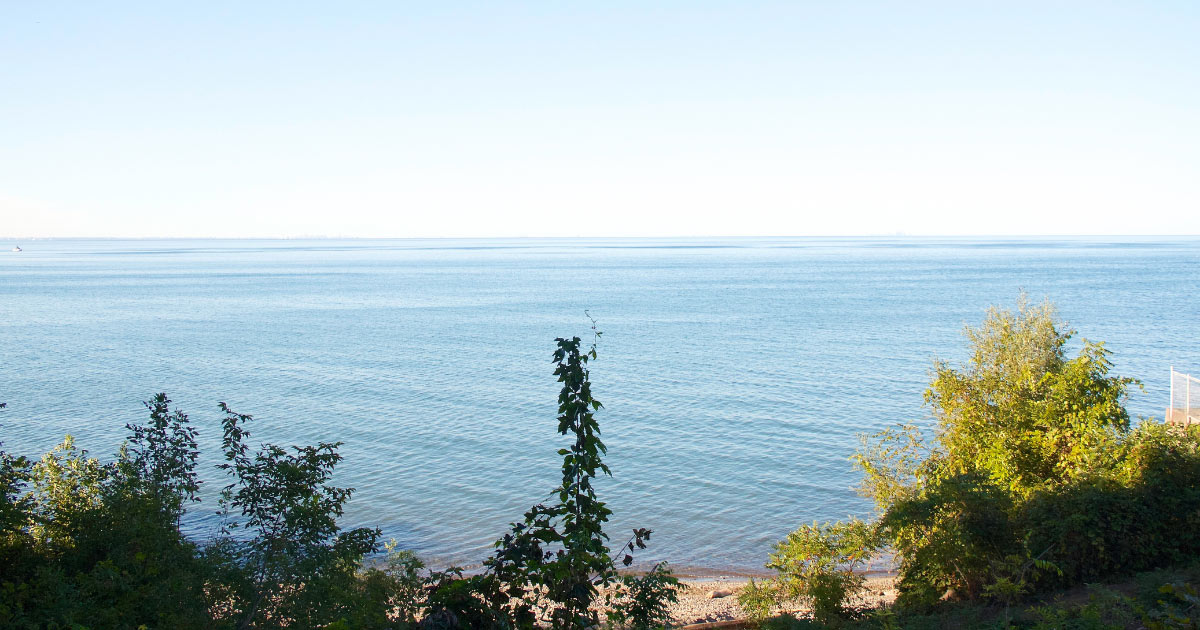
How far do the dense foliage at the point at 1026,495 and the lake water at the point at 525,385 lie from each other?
8.79 metres

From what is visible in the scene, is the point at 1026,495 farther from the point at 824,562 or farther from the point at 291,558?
the point at 291,558

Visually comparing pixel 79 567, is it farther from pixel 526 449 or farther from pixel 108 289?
pixel 108 289

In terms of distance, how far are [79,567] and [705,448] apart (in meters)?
31.5

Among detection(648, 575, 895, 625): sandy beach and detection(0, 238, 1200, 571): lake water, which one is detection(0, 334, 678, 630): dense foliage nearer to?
detection(648, 575, 895, 625): sandy beach

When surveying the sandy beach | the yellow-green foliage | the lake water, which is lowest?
the sandy beach

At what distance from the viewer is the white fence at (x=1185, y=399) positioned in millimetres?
27203

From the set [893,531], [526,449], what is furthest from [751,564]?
[526,449]

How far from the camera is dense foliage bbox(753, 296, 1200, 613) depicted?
56.4ft

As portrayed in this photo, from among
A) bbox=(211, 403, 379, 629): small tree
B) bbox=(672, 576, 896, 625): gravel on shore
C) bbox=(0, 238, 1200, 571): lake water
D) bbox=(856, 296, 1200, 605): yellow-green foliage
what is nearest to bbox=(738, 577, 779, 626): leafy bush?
bbox=(672, 576, 896, 625): gravel on shore

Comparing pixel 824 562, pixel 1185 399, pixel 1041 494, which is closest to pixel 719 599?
pixel 824 562

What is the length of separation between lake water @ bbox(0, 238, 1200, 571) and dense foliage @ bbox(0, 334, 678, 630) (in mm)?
15147

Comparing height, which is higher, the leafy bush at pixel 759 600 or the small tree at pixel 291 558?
the small tree at pixel 291 558

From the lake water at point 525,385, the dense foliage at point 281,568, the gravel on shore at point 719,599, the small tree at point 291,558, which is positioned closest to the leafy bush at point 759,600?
the gravel on shore at point 719,599

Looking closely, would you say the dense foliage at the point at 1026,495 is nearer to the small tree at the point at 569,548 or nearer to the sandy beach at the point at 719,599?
the sandy beach at the point at 719,599
